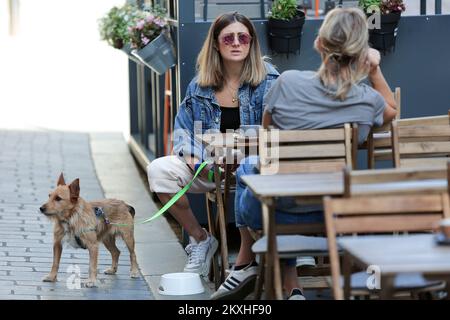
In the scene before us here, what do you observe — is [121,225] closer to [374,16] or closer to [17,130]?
[374,16]

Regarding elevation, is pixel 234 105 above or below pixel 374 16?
below

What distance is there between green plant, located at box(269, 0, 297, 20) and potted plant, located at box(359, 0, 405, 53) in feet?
1.72

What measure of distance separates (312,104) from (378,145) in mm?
731

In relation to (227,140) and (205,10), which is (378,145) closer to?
(227,140)

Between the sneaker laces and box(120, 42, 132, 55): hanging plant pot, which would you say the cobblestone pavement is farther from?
box(120, 42, 132, 55): hanging plant pot

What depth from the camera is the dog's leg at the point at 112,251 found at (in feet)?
22.7

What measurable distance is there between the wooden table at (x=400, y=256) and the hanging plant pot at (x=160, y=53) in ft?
13.0

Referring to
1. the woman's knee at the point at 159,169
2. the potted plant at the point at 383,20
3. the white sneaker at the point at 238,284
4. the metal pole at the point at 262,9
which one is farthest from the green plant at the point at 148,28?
the white sneaker at the point at 238,284

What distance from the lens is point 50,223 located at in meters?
8.67

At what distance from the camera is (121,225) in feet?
22.4

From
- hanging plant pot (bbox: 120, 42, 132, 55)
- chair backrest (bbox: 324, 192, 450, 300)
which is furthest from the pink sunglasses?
hanging plant pot (bbox: 120, 42, 132, 55)
